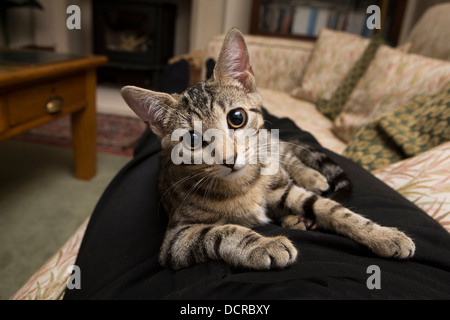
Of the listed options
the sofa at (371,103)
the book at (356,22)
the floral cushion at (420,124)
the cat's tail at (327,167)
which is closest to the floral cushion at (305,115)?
the sofa at (371,103)

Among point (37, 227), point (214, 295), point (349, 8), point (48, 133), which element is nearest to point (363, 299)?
point (214, 295)

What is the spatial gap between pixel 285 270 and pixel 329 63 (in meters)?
1.80

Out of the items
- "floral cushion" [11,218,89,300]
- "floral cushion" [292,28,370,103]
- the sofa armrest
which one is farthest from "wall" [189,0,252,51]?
"floral cushion" [11,218,89,300]

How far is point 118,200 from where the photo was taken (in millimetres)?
910

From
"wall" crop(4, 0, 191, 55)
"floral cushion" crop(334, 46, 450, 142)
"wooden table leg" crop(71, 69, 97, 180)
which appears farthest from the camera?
"wall" crop(4, 0, 191, 55)

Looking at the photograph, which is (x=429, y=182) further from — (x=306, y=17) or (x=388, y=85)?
(x=306, y=17)

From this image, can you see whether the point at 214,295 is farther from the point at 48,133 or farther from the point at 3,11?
the point at 3,11

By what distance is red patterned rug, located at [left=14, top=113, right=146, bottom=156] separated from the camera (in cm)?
256

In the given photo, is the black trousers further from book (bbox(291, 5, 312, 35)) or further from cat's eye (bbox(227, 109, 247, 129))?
book (bbox(291, 5, 312, 35))

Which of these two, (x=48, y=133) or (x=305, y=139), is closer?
(x=305, y=139)

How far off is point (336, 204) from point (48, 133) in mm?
2722

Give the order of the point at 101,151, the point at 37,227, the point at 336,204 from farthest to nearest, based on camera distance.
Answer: the point at 101,151 < the point at 37,227 < the point at 336,204

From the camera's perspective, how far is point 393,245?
0.59 metres

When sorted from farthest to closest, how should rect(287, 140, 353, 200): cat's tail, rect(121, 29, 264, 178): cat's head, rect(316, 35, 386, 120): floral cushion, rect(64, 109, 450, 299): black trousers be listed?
1. rect(316, 35, 386, 120): floral cushion
2. rect(287, 140, 353, 200): cat's tail
3. rect(121, 29, 264, 178): cat's head
4. rect(64, 109, 450, 299): black trousers
